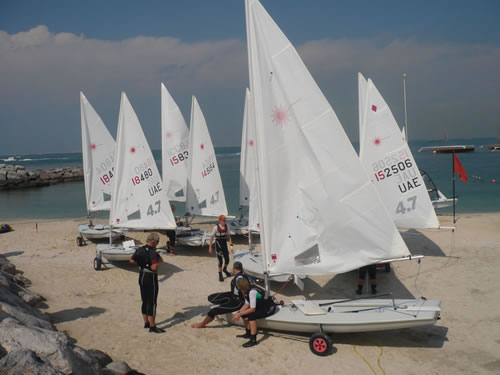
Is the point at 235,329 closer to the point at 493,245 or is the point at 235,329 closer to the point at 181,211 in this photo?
the point at 493,245

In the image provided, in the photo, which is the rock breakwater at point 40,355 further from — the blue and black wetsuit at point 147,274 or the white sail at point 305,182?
the white sail at point 305,182

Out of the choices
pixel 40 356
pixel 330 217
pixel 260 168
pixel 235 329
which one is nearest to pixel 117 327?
pixel 235 329

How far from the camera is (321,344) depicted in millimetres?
4887

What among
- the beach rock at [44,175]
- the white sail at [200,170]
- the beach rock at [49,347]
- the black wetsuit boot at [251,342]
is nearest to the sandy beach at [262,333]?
the black wetsuit boot at [251,342]

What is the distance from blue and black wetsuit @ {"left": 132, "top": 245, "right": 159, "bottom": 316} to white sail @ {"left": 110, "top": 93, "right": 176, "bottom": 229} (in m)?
4.51

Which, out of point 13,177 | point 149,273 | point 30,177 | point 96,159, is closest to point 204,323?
point 149,273

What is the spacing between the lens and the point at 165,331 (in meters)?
5.52

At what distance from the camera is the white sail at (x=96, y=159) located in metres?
12.4

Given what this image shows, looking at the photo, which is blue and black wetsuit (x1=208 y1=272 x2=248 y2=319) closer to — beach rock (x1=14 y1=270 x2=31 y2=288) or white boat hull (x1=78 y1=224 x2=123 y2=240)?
beach rock (x1=14 y1=270 x2=31 y2=288)

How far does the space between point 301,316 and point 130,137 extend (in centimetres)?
661

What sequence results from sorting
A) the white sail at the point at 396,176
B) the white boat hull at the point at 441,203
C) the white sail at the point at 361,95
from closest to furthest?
the white sail at the point at 396,176
the white sail at the point at 361,95
the white boat hull at the point at 441,203

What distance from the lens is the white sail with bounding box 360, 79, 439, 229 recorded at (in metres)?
9.02

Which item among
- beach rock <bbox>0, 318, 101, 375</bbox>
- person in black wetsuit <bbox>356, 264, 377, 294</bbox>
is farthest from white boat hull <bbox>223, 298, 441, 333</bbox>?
beach rock <bbox>0, 318, 101, 375</bbox>

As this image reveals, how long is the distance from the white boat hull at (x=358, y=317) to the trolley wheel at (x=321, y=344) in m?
0.16
